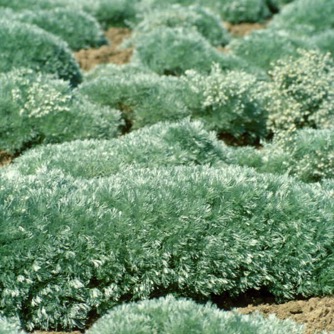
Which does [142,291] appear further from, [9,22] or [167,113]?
[9,22]

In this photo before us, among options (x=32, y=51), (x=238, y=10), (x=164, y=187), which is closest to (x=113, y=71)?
(x=32, y=51)

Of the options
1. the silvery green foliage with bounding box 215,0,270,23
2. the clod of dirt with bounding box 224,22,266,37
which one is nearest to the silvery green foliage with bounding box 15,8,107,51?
the clod of dirt with bounding box 224,22,266,37

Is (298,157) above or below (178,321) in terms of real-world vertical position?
below

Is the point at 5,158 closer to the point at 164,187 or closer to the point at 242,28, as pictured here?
the point at 164,187

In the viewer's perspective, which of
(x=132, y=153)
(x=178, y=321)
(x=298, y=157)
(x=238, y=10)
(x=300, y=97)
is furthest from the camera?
(x=238, y=10)

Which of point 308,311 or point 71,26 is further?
point 71,26

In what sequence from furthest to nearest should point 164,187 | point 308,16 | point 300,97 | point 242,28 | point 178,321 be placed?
point 242,28, point 308,16, point 300,97, point 164,187, point 178,321

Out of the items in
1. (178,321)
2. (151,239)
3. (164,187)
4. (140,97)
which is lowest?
(140,97)

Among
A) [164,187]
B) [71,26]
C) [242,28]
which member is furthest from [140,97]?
[242,28]
